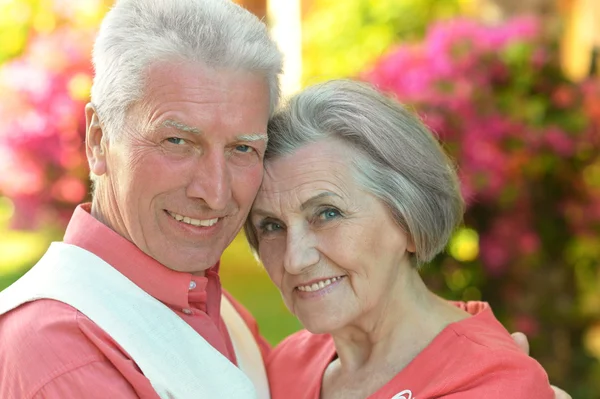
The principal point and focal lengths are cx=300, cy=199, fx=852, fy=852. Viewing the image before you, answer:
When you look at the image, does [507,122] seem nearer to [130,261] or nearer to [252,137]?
[252,137]

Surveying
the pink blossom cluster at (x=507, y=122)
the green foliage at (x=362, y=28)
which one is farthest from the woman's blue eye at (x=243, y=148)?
the green foliage at (x=362, y=28)

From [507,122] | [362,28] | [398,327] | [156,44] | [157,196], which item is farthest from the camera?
[362,28]

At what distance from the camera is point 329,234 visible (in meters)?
2.71

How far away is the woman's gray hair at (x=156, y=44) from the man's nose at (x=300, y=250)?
57 centimetres

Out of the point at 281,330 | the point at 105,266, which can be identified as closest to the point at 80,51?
the point at 281,330

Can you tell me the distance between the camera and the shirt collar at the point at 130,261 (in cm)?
245

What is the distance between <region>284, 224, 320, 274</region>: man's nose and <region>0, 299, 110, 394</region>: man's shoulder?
2.43ft

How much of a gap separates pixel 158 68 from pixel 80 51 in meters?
3.70

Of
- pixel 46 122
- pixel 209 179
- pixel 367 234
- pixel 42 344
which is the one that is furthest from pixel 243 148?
pixel 46 122

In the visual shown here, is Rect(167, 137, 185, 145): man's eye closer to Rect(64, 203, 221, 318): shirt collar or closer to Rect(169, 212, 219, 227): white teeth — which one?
Rect(169, 212, 219, 227): white teeth

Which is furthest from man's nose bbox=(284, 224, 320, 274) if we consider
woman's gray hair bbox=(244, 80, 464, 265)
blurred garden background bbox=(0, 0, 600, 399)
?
blurred garden background bbox=(0, 0, 600, 399)

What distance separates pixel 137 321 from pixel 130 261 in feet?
0.64

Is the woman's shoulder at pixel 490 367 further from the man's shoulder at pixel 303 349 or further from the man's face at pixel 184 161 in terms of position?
the man's face at pixel 184 161

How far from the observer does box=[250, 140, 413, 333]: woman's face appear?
271cm
